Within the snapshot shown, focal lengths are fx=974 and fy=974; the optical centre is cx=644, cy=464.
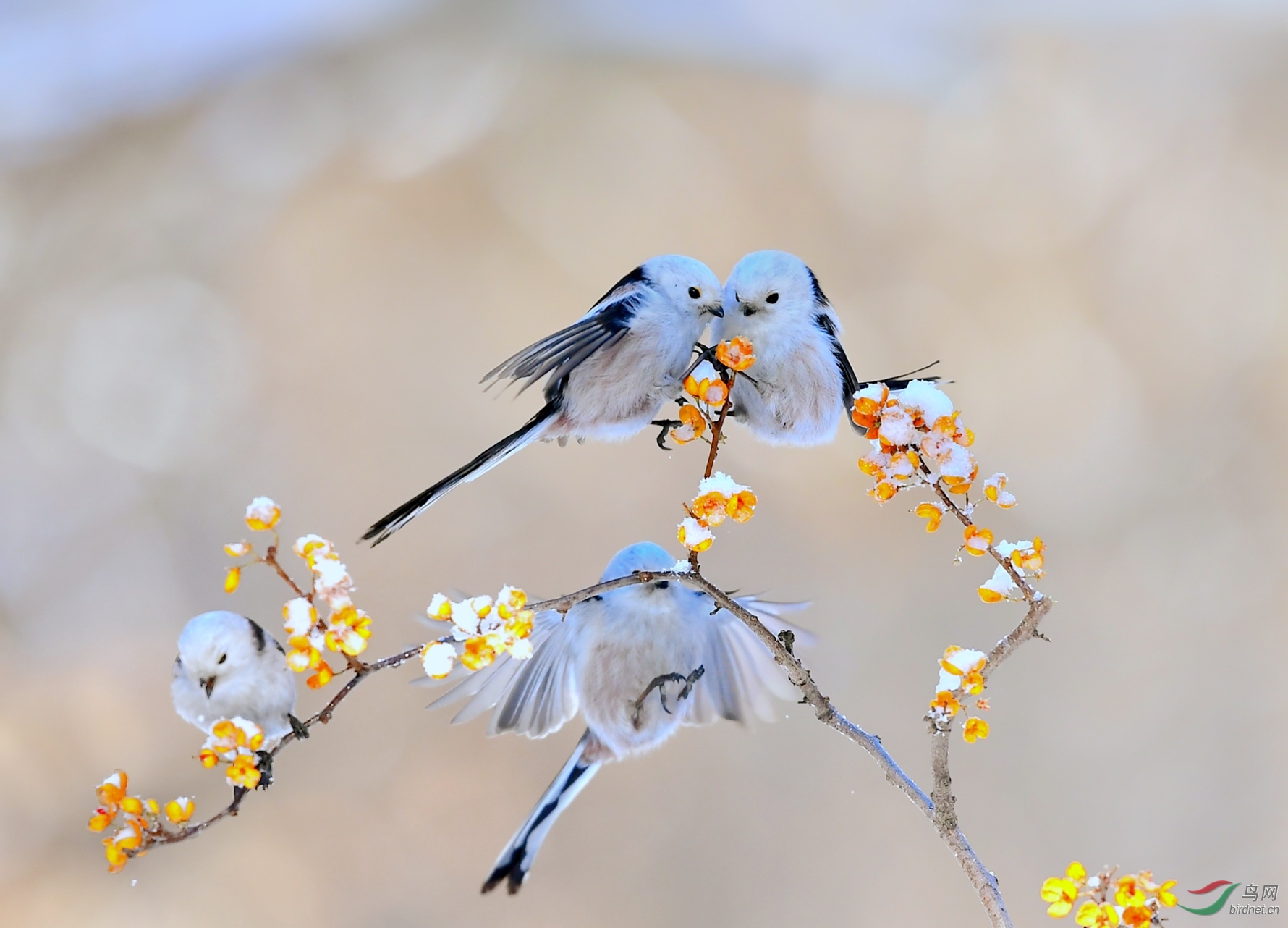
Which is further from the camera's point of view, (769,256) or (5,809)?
(5,809)

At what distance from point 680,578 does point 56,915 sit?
6.43 feet

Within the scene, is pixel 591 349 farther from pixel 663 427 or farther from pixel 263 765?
pixel 263 765

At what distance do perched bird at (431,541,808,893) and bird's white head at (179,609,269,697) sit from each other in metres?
0.27

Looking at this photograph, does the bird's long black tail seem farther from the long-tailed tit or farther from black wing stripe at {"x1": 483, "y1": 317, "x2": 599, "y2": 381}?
the long-tailed tit

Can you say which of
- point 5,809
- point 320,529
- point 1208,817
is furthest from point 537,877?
point 1208,817

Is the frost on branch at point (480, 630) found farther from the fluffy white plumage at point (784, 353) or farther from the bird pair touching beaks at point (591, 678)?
the fluffy white plumage at point (784, 353)

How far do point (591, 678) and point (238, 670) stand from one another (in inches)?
13.7

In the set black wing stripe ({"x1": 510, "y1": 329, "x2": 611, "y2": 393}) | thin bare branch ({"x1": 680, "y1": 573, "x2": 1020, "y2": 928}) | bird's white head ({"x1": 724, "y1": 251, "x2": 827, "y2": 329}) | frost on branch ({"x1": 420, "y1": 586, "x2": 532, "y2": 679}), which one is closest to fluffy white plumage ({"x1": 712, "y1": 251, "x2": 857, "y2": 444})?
bird's white head ({"x1": 724, "y1": 251, "x2": 827, "y2": 329})

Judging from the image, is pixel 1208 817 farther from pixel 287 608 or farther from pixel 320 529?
pixel 287 608

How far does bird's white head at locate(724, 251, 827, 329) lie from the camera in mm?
828

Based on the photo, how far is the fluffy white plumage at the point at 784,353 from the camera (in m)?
0.83

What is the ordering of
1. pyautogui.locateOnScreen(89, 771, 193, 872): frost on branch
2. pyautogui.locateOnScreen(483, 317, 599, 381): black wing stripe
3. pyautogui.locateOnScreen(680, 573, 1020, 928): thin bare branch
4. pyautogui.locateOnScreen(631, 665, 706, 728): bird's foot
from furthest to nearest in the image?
pyautogui.locateOnScreen(631, 665, 706, 728): bird's foot → pyautogui.locateOnScreen(483, 317, 599, 381): black wing stripe → pyautogui.locateOnScreen(680, 573, 1020, 928): thin bare branch → pyautogui.locateOnScreen(89, 771, 193, 872): frost on branch

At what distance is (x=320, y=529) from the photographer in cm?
222

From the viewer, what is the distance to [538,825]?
0.96 metres
